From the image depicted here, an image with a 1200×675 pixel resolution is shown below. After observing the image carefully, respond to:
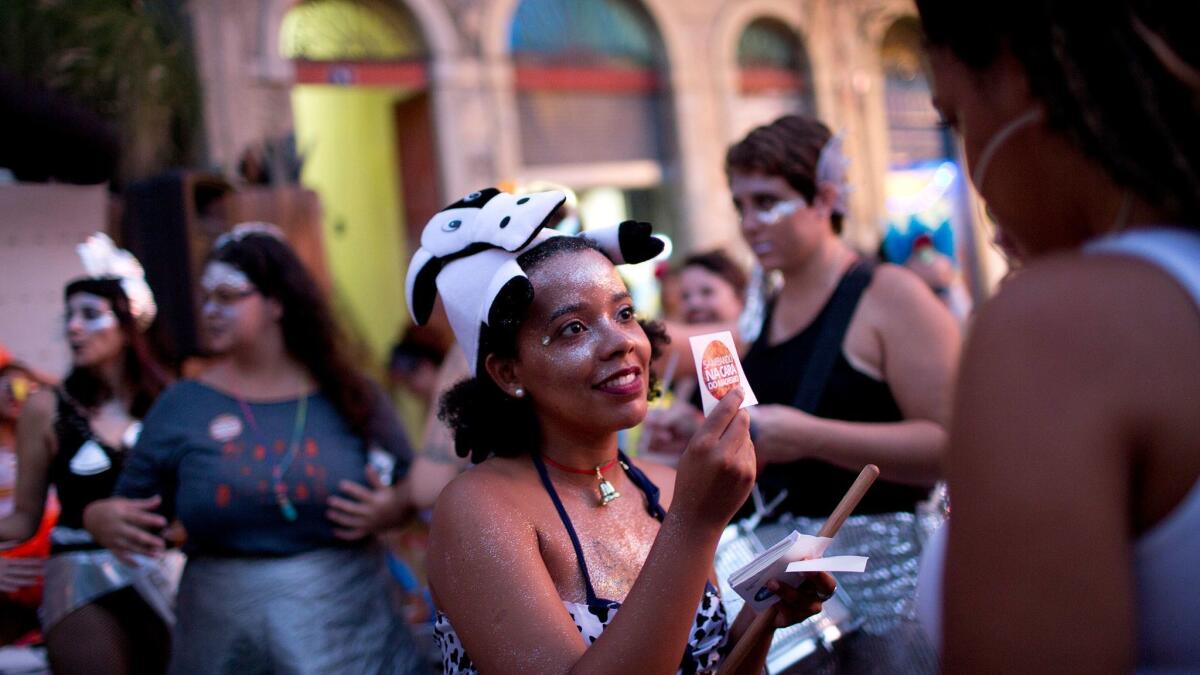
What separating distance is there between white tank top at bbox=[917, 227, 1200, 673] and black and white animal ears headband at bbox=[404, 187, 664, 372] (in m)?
1.07

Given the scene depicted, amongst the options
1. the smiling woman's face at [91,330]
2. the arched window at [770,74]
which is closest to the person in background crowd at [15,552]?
the smiling woman's face at [91,330]

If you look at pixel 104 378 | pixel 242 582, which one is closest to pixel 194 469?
pixel 242 582

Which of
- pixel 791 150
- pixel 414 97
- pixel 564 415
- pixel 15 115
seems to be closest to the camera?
pixel 564 415

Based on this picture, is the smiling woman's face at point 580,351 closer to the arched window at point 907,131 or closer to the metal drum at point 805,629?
the metal drum at point 805,629

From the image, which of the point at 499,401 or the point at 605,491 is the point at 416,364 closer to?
the point at 499,401

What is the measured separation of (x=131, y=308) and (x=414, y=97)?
6373 mm

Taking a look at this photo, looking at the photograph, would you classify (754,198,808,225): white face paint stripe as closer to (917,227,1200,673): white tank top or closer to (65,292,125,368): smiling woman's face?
(917,227,1200,673): white tank top

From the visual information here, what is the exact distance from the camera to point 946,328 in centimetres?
265

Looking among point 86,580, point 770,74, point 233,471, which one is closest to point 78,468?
point 86,580

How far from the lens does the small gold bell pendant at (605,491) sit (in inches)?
73.7

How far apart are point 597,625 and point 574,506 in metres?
0.24

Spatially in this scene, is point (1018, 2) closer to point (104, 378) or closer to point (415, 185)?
point (104, 378)

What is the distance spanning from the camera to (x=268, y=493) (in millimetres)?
3041

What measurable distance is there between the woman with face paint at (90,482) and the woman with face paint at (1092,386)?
315 centimetres
